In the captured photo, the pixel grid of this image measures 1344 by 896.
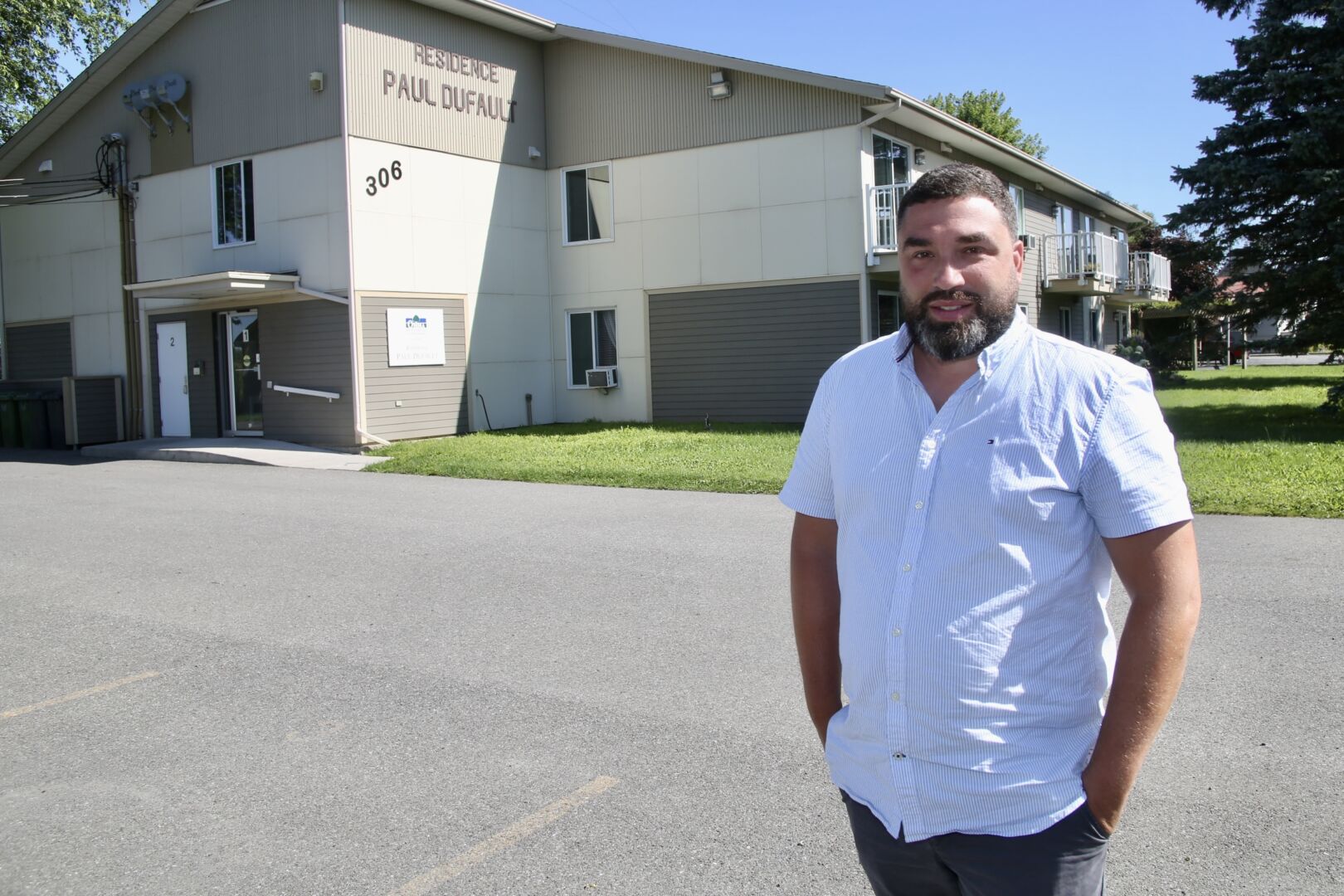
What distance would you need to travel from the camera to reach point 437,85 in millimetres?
20000

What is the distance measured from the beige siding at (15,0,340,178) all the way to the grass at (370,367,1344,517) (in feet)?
19.3

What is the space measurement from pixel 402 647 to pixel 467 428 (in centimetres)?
1467

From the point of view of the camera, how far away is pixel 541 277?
22.3 metres

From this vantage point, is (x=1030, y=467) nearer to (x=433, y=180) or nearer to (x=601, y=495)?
(x=601, y=495)

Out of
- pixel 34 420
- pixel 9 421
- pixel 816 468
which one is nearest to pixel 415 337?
pixel 34 420

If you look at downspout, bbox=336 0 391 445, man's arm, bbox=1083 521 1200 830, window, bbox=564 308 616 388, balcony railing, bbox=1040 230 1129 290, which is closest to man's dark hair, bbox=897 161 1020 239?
man's arm, bbox=1083 521 1200 830

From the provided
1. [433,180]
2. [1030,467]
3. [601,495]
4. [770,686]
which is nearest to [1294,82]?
[601,495]

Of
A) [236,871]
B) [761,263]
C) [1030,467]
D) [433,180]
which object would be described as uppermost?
[433,180]

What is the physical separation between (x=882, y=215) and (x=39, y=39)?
69.7 feet

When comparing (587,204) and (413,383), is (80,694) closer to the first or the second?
(413,383)

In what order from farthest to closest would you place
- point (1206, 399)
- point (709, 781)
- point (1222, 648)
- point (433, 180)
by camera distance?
point (1206, 399)
point (433, 180)
point (1222, 648)
point (709, 781)

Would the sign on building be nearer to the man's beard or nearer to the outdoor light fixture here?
the outdoor light fixture

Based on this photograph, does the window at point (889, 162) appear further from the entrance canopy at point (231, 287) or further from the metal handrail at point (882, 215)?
the entrance canopy at point (231, 287)


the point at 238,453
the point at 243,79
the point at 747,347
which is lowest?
the point at 238,453
